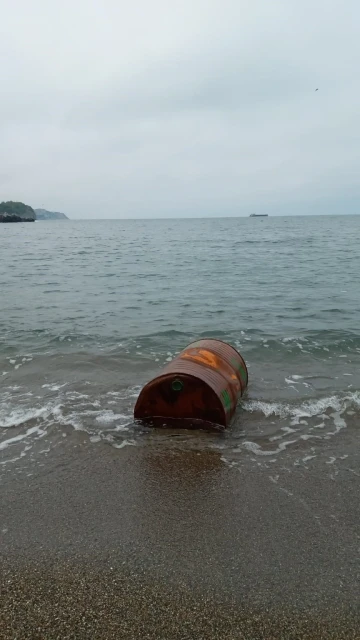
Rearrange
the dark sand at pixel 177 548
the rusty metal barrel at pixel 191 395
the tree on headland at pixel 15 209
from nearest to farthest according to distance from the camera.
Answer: the dark sand at pixel 177 548
the rusty metal barrel at pixel 191 395
the tree on headland at pixel 15 209

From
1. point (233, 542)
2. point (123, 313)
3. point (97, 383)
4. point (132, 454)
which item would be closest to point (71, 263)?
point (123, 313)

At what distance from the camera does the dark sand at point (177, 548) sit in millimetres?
3131

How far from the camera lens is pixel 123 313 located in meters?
13.8

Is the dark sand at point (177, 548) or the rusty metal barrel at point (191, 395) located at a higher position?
the rusty metal barrel at point (191, 395)

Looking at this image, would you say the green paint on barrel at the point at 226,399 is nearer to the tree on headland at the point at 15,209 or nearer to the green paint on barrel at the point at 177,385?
the green paint on barrel at the point at 177,385

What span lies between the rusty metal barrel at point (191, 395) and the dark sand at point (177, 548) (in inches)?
23.2

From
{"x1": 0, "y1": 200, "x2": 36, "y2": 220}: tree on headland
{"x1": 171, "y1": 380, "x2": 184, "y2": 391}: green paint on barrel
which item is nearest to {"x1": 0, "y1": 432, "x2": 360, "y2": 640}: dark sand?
{"x1": 171, "y1": 380, "x2": 184, "y2": 391}: green paint on barrel

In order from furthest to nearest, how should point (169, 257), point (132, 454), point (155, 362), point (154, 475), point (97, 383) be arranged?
point (169, 257)
point (155, 362)
point (97, 383)
point (132, 454)
point (154, 475)

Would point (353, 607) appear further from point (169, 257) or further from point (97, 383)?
point (169, 257)

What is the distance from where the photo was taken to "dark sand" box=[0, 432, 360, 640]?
10.3ft

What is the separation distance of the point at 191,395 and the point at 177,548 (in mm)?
2166

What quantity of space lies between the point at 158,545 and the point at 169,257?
29.3 metres

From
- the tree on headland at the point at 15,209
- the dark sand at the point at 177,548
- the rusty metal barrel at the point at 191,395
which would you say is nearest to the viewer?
the dark sand at the point at 177,548

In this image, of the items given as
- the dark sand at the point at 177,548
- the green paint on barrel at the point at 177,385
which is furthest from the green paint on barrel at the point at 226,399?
the dark sand at the point at 177,548
